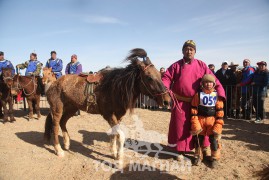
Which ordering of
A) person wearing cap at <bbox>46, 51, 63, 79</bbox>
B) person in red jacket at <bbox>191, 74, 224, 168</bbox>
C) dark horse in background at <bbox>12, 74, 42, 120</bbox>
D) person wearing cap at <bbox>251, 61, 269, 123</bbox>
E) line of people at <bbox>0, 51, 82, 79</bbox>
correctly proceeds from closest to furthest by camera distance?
person in red jacket at <bbox>191, 74, 224, 168</bbox>, person wearing cap at <bbox>251, 61, 269, 123</bbox>, dark horse in background at <bbox>12, 74, 42, 120</bbox>, line of people at <bbox>0, 51, 82, 79</bbox>, person wearing cap at <bbox>46, 51, 63, 79</bbox>

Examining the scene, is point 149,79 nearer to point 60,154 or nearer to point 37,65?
point 60,154

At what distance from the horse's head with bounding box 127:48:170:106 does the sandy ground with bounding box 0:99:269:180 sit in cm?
141

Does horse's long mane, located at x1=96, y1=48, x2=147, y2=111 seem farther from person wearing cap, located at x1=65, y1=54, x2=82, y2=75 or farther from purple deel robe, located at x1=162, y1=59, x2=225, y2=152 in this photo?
person wearing cap, located at x1=65, y1=54, x2=82, y2=75

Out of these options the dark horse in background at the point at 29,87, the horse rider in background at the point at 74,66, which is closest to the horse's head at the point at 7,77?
the dark horse in background at the point at 29,87

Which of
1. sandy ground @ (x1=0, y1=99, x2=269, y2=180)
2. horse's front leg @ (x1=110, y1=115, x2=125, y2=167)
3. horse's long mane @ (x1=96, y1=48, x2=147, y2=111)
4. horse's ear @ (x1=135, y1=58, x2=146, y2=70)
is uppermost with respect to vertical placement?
horse's ear @ (x1=135, y1=58, x2=146, y2=70)

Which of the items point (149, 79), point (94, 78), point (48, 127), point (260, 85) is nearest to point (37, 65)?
point (48, 127)

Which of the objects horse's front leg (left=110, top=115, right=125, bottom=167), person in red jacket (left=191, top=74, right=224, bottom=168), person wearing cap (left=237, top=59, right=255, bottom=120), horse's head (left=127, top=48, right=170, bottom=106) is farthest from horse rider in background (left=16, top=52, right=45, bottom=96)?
person wearing cap (left=237, top=59, right=255, bottom=120)

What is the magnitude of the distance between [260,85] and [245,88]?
682 mm

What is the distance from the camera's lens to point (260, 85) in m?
8.17

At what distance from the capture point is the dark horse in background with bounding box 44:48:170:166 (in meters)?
3.94

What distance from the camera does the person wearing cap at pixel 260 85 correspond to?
8.05 m

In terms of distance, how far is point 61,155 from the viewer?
16.1 feet

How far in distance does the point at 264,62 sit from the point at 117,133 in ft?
22.0

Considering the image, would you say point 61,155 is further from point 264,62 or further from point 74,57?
point 264,62
